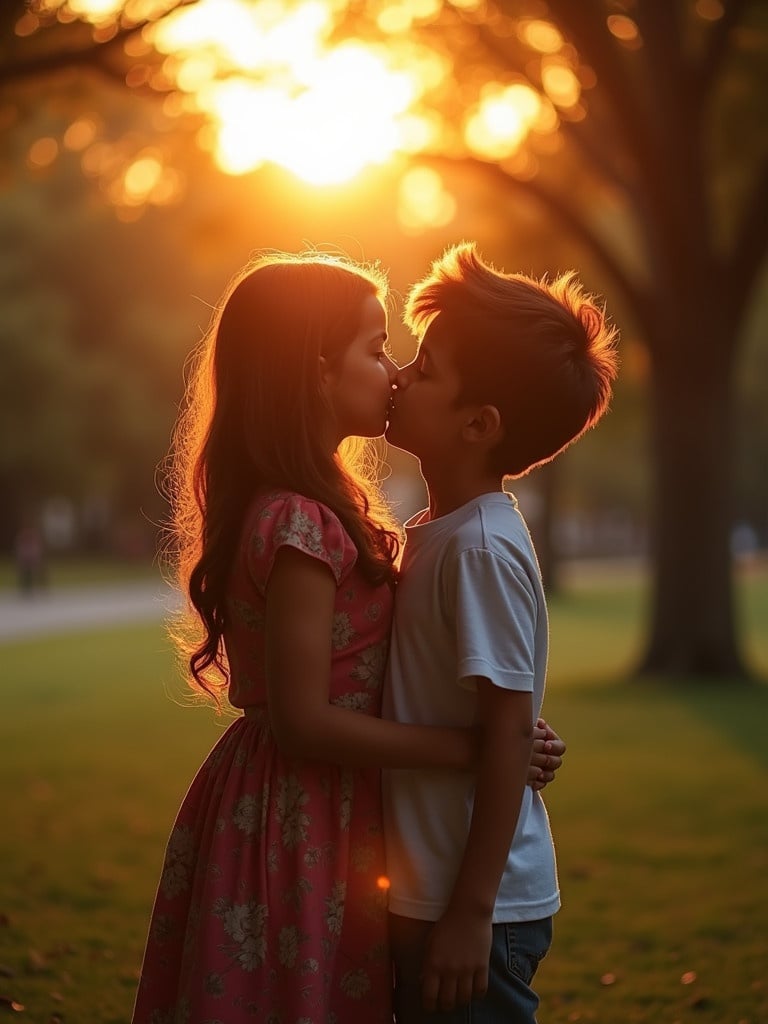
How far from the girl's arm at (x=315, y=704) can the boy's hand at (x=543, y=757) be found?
0.20 m

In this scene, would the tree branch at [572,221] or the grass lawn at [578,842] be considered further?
the tree branch at [572,221]

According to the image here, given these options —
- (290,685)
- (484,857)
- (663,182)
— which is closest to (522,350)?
(290,685)

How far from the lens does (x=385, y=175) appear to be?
14172mm

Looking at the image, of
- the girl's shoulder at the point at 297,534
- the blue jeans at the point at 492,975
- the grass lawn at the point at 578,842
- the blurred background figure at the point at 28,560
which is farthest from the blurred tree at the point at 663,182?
the blurred background figure at the point at 28,560

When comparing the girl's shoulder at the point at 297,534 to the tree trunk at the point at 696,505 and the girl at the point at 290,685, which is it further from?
the tree trunk at the point at 696,505

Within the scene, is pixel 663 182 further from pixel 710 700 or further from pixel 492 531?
pixel 492 531

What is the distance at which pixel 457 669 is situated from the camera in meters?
2.40

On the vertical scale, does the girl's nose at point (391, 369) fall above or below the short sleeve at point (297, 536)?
above

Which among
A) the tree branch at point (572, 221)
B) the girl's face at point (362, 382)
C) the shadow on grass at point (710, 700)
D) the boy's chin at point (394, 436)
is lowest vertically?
the shadow on grass at point (710, 700)

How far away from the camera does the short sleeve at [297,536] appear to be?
2.41 metres

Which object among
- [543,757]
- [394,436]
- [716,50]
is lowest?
[543,757]

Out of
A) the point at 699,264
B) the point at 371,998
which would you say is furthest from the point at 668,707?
the point at 371,998

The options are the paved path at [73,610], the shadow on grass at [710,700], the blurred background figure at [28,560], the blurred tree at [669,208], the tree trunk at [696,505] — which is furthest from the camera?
the blurred background figure at [28,560]

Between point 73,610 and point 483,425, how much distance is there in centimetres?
2444
